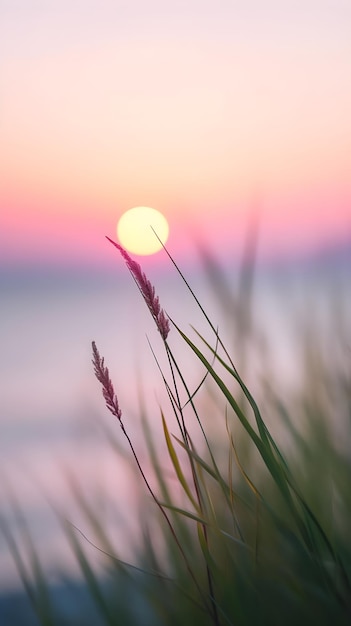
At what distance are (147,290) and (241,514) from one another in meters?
0.31

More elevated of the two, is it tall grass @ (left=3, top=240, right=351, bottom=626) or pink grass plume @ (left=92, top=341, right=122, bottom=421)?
pink grass plume @ (left=92, top=341, right=122, bottom=421)

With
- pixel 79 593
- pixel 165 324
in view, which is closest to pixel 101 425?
pixel 79 593

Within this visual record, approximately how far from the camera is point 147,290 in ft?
2.85

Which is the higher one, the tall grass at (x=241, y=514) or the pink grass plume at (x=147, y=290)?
the pink grass plume at (x=147, y=290)

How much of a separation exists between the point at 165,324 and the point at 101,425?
0.56 m

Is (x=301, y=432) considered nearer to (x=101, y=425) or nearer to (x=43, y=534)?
(x=101, y=425)

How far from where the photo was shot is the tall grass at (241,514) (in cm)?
80

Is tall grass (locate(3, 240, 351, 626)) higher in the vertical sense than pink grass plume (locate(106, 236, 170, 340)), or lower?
lower

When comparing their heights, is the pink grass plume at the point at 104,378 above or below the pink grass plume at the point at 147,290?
below

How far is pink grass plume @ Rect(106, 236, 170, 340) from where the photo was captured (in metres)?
0.85

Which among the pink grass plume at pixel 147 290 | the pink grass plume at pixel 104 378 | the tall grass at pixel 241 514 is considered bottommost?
the tall grass at pixel 241 514

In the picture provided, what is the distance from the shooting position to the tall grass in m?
0.80

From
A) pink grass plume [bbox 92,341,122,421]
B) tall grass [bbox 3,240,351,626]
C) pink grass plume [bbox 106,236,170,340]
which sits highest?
pink grass plume [bbox 106,236,170,340]

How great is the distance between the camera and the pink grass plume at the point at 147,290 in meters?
0.85
